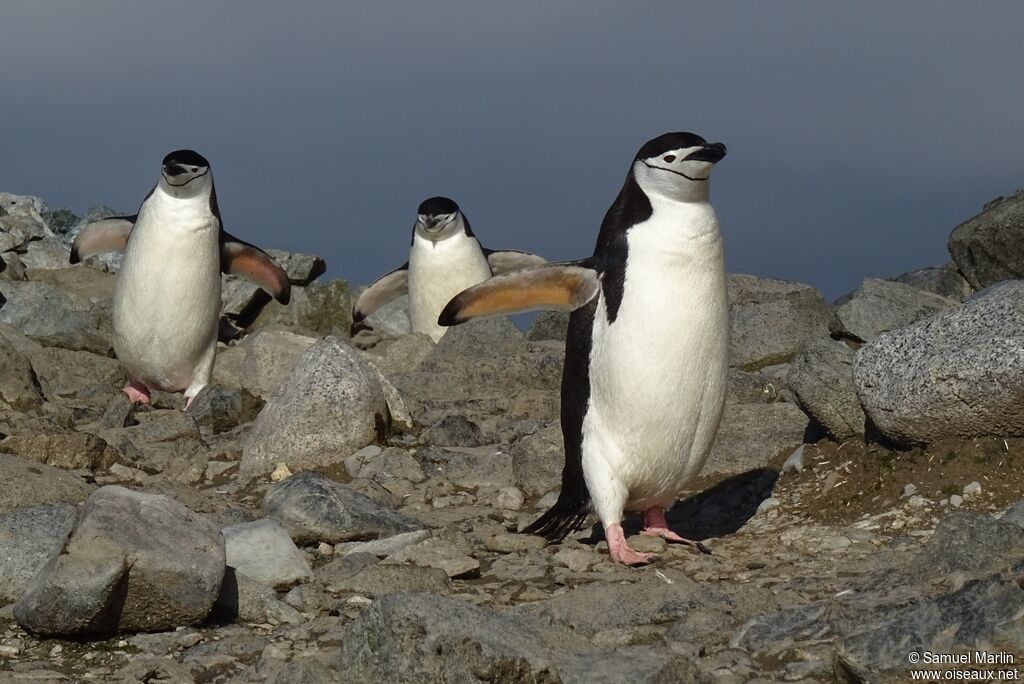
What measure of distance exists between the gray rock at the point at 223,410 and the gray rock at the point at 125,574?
16.8 ft

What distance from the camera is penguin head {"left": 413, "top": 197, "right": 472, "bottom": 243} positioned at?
1588 cm

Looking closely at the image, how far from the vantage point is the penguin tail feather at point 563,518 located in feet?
23.3

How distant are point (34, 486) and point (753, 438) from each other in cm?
410

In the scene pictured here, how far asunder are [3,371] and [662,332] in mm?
6255

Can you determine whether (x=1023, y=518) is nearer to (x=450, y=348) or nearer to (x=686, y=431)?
(x=686, y=431)

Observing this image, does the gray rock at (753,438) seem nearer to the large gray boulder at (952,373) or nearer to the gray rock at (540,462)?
the gray rock at (540,462)

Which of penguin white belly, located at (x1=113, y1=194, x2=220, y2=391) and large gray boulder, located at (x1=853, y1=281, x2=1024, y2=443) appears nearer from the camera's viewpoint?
large gray boulder, located at (x1=853, y1=281, x2=1024, y2=443)

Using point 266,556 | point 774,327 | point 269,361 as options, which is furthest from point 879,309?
point 266,556

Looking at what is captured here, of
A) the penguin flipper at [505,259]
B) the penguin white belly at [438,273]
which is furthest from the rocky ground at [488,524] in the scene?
the penguin flipper at [505,259]

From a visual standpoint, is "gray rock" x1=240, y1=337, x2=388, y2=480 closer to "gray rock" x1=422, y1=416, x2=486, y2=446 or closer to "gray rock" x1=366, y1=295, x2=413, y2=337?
"gray rock" x1=422, y1=416, x2=486, y2=446

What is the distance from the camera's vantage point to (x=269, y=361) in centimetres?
1172

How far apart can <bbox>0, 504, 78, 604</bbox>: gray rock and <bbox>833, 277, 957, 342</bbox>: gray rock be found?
814 centimetres

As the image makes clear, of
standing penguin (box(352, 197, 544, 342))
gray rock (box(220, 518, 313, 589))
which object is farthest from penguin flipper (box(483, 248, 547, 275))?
gray rock (box(220, 518, 313, 589))

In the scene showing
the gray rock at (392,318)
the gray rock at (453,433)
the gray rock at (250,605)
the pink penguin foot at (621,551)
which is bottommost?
the gray rock at (392,318)
